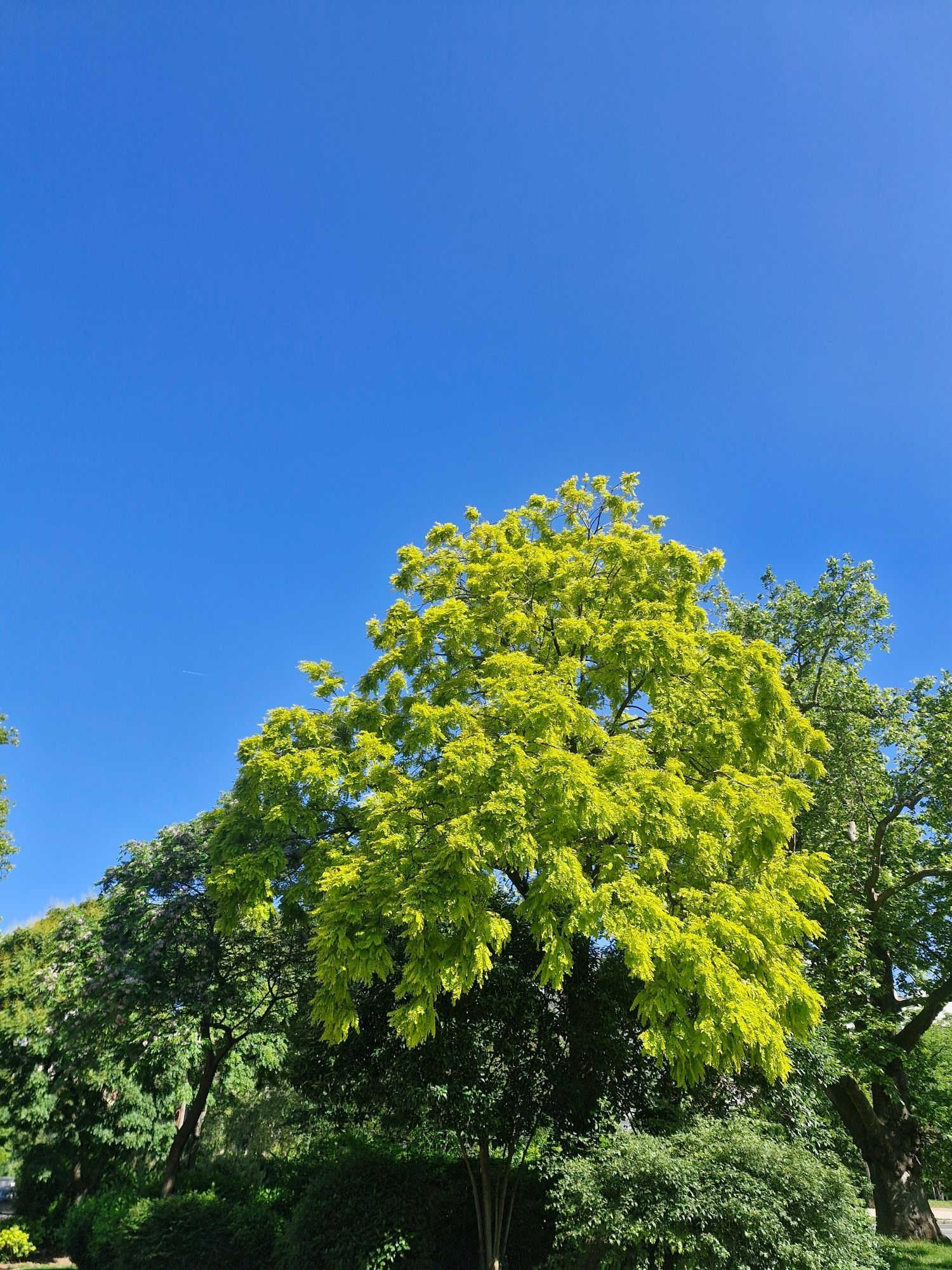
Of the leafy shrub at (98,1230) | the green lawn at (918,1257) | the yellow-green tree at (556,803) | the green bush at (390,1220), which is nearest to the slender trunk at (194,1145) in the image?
the leafy shrub at (98,1230)

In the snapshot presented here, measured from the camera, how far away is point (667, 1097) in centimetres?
1029

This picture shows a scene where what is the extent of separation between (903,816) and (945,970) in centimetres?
346

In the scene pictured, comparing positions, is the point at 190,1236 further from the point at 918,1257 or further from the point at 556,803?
the point at 918,1257

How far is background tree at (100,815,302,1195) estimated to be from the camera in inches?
528

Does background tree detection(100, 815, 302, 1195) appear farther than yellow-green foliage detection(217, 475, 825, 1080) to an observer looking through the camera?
Yes

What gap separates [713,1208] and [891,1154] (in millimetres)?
11986

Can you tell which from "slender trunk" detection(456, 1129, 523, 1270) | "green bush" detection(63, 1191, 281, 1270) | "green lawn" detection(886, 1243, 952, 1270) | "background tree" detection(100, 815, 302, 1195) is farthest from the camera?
"background tree" detection(100, 815, 302, 1195)

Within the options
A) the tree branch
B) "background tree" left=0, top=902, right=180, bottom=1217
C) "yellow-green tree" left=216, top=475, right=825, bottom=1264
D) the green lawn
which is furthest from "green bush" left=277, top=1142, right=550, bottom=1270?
"background tree" left=0, top=902, right=180, bottom=1217

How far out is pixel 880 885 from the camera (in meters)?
16.0

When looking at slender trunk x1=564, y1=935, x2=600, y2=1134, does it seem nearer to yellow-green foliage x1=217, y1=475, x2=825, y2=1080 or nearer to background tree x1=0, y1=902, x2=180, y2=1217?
yellow-green foliage x1=217, y1=475, x2=825, y2=1080

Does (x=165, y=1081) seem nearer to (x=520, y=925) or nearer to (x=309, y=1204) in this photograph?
(x=309, y=1204)

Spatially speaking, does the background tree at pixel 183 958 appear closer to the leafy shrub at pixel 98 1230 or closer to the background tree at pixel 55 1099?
the leafy shrub at pixel 98 1230

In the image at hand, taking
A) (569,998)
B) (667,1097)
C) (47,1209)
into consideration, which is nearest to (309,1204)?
(569,998)

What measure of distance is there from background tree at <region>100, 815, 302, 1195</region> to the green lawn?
1139 cm
